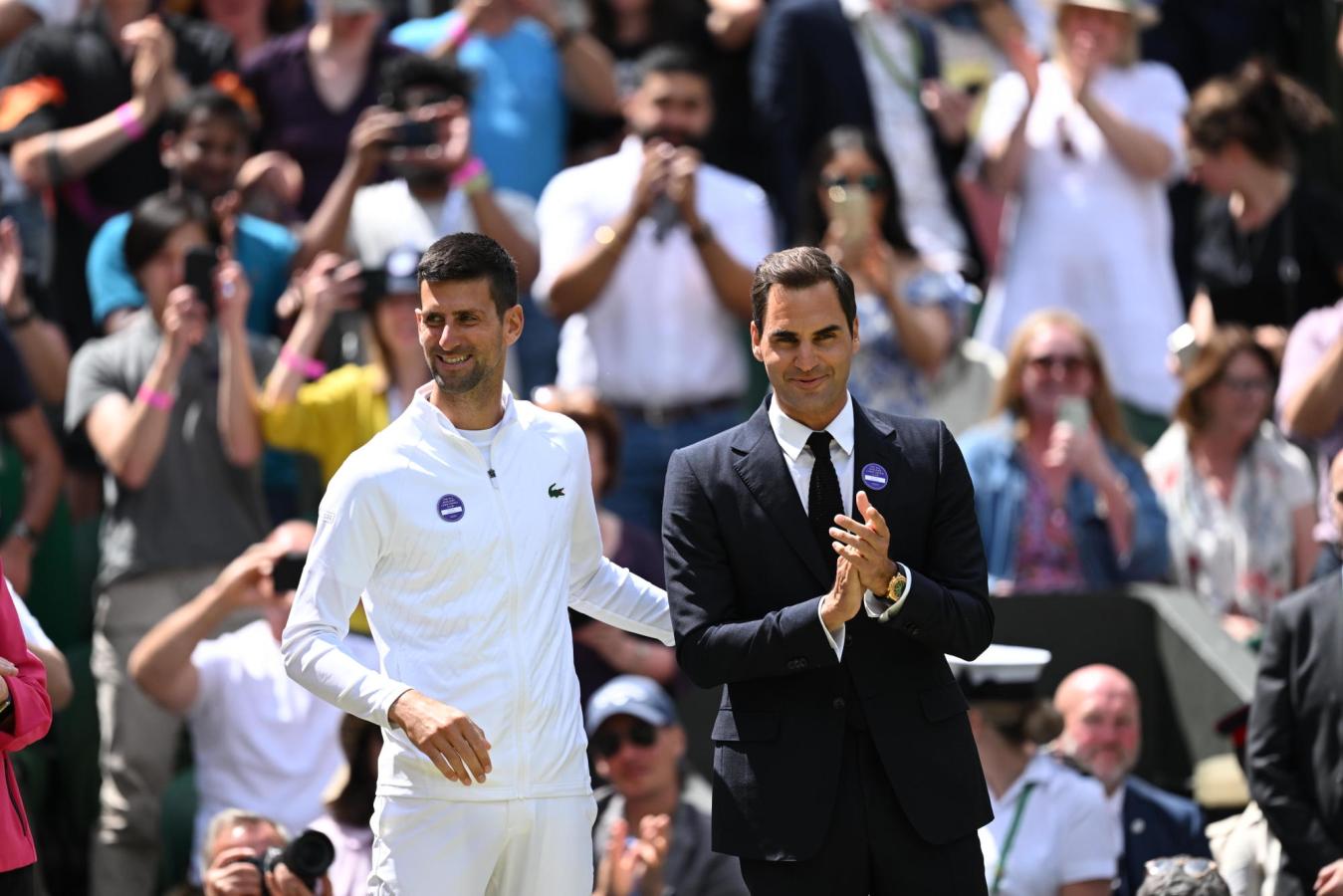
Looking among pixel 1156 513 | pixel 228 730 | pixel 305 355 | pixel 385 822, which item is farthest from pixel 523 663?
pixel 1156 513

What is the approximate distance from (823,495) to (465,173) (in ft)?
15.4

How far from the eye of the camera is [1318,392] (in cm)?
897

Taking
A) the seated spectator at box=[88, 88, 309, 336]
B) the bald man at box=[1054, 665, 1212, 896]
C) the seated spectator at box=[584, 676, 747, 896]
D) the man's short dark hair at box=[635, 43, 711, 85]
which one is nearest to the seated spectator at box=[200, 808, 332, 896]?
the seated spectator at box=[584, 676, 747, 896]

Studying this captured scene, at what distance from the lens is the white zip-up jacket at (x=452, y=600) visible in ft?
17.0

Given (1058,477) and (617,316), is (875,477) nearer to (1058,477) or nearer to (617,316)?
(1058,477)

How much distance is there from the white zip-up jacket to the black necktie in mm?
581

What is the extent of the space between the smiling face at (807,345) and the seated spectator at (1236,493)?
441 centimetres

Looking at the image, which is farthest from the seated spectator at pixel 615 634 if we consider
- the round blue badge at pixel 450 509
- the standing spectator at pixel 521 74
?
the round blue badge at pixel 450 509

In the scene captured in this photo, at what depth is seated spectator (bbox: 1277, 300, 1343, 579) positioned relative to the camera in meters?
8.92

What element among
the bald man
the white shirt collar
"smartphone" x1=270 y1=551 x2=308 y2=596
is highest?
the white shirt collar

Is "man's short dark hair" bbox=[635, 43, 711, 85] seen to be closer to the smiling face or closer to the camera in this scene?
the camera

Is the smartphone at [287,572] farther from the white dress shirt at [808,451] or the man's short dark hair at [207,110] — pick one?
the man's short dark hair at [207,110]

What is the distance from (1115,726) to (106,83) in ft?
17.2

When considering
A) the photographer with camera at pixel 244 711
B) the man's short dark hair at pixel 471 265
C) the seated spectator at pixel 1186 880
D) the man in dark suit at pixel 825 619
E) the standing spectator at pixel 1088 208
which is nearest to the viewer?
the man in dark suit at pixel 825 619
